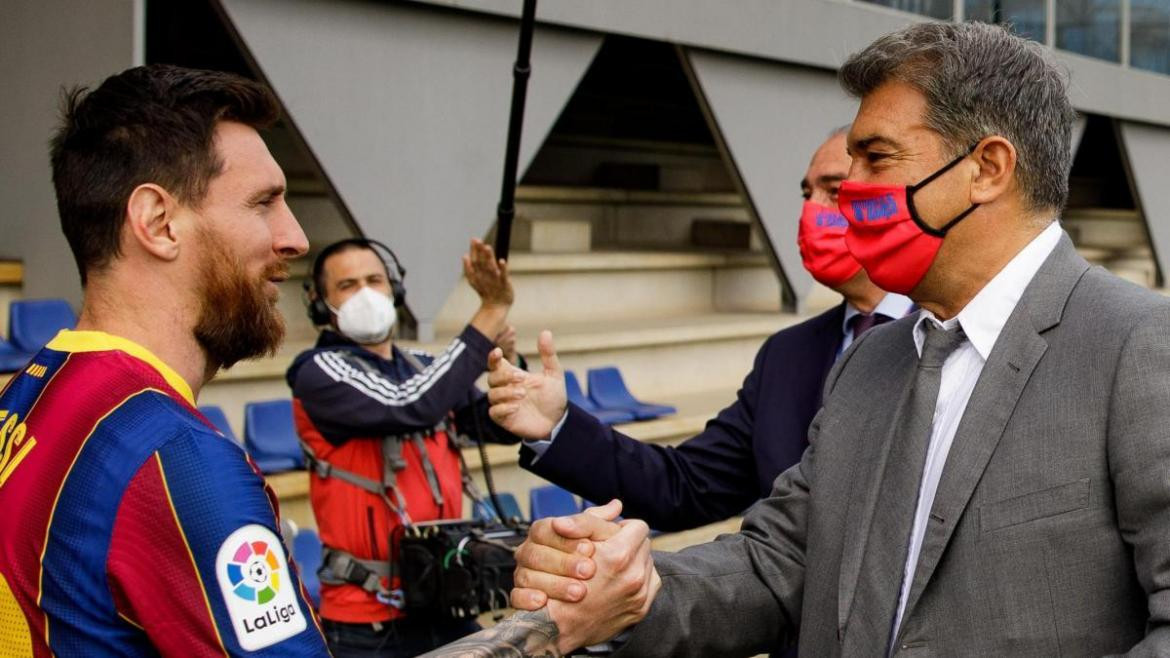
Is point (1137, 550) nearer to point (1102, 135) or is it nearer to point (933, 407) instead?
point (933, 407)

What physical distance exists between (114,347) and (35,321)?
4.61 metres

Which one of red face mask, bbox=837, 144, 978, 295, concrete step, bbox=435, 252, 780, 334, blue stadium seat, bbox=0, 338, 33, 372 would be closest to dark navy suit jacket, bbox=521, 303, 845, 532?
red face mask, bbox=837, 144, 978, 295

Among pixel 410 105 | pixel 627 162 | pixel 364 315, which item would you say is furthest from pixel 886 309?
pixel 627 162

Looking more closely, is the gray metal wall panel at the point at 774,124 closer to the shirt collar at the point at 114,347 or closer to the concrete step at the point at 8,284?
the concrete step at the point at 8,284

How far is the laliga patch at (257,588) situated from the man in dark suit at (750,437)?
1.16 metres

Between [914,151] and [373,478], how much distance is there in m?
2.39

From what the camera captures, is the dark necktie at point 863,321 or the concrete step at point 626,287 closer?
the dark necktie at point 863,321

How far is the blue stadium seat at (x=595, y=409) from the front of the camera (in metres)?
7.25

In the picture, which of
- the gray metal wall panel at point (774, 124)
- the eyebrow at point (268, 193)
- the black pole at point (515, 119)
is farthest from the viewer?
the gray metal wall panel at point (774, 124)

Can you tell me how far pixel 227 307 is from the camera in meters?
1.84

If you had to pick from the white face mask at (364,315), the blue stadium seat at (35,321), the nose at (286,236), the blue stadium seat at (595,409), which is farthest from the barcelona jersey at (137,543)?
the blue stadium seat at (595,409)

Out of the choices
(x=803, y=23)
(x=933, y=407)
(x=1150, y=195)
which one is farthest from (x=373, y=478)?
(x=1150, y=195)

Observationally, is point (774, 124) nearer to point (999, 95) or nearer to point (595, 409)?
point (595, 409)

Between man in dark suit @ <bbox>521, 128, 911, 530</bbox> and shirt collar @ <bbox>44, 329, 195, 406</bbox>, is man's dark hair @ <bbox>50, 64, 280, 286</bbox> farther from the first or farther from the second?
man in dark suit @ <bbox>521, 128, 911, 530</bbox>
